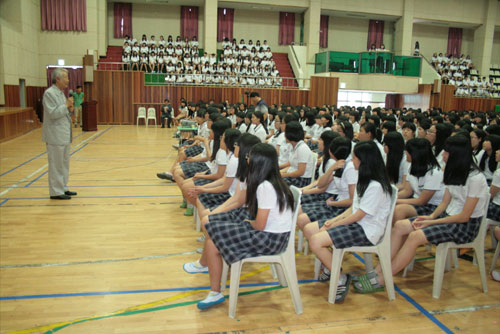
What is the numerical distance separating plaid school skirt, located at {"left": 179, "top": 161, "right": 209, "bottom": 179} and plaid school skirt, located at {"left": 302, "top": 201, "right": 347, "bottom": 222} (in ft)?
5.55

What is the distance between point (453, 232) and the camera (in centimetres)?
297

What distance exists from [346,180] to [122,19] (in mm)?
20554

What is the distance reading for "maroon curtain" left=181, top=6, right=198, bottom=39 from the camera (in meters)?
21.7

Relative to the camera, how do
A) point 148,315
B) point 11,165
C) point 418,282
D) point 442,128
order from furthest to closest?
point 11,165
point 442,128
point 418,282
point 148,315

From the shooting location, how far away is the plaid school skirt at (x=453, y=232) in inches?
117

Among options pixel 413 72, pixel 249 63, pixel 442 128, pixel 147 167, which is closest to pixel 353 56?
pixel 413 72

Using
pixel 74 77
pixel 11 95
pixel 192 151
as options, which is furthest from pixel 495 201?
pixel 74 77

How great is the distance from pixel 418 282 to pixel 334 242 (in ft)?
3.29

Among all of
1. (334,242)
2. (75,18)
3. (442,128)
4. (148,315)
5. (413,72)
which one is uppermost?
(75,18)

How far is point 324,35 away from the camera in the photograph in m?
23.3

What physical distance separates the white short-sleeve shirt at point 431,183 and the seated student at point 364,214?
0.75 metres

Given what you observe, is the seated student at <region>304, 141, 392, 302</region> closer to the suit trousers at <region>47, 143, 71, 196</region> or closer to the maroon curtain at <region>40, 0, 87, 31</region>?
the suit trousers at <region>47, 143, 71, 196</region>

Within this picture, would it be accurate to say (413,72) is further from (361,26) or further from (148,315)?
(148,315)

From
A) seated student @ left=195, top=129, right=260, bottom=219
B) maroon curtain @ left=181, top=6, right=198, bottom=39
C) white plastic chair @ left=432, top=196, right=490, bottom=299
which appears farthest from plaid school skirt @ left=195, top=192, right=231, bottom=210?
maroon curtain @ left=181, top=6, right=198, bottom=39
